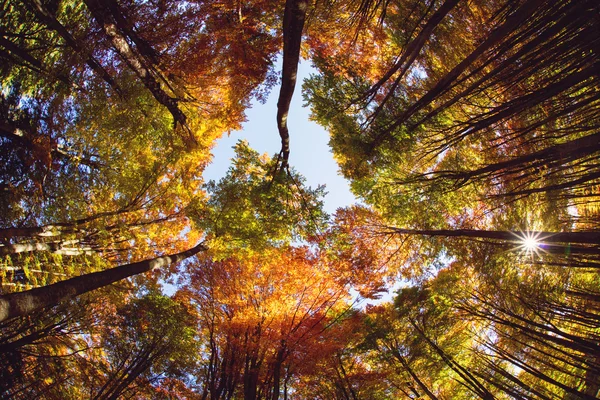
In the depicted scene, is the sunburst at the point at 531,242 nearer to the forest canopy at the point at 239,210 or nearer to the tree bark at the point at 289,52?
the forest canopy at the point at 239,210

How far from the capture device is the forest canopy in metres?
5.73

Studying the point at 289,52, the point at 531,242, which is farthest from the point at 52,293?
the point at 531,242

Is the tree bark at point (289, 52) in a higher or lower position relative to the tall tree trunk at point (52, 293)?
higher

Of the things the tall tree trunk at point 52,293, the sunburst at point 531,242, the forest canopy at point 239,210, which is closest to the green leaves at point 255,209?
the forest canopy at point 239,210

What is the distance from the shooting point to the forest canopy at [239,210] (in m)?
5.73

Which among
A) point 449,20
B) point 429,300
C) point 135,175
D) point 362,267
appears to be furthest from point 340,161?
point 135,175

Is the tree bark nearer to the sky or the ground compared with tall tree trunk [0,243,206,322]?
nearer to the sky

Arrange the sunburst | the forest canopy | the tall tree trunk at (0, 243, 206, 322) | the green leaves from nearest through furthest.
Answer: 1. the sunburst
2. the tall tree trunk at (0, 243, 206, 322)
3. the forest canopy
4. the green leaves

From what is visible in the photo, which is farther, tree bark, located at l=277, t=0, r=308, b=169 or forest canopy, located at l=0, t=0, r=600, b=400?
forest canopy, located at l=0, t=0, r=600, b=400

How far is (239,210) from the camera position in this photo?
8.00 metres

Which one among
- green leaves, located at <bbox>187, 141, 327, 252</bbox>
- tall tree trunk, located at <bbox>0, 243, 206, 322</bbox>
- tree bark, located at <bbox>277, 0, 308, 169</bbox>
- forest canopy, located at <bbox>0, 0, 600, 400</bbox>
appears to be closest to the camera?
tall tree trunk, located at <bbox>0, 243, 206, 322</bbox>

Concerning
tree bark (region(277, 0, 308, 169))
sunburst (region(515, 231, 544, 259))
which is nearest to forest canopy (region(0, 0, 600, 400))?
tree bark (region(277, 0, 308, 169))

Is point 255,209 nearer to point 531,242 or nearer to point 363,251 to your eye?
point 363,251

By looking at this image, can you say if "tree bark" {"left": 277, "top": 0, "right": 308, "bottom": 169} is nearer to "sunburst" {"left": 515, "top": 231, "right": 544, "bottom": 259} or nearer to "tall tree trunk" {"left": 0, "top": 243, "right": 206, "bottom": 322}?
"sunburst" {"left": 515, "top": 231, "right": 544, "bottom": 259}
